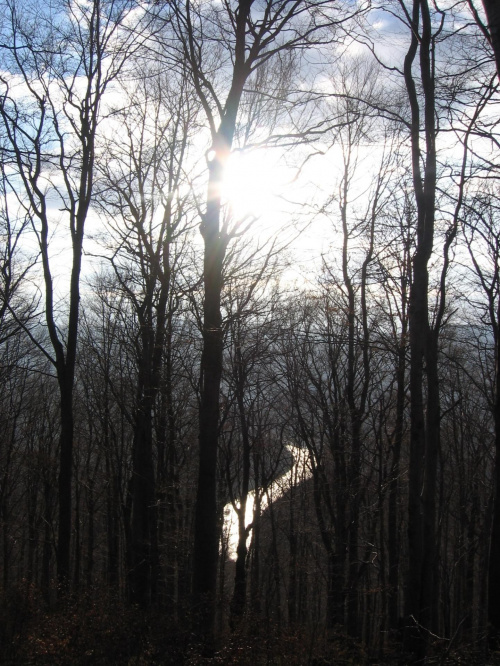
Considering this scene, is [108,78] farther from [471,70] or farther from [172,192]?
[471,70]

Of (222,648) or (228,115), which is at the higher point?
(228,115)

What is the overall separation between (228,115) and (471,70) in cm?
387

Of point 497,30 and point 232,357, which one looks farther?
point 232,357

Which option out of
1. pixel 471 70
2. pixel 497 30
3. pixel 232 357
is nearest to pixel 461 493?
pixel 232 357

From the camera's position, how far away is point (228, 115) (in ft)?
31.4

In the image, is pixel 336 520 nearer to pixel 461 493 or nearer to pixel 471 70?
pixel 461 493

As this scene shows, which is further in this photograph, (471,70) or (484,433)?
(484,433)

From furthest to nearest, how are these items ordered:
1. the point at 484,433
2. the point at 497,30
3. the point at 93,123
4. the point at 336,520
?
1. the point at 484,433
2. the point at 336,520
3. the point at 93,123
4. the point at 497,30

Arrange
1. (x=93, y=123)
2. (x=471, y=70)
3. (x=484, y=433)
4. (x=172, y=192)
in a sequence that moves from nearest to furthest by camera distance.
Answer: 1. (x=471, y=70)
2. (x=93, y=123)
3. (x=172, y=192)
4. (x=484, y=433)

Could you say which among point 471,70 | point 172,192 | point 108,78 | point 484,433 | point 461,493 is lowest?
point 461,493

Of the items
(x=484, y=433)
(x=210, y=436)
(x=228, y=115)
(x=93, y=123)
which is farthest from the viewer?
(x=484, y=433)

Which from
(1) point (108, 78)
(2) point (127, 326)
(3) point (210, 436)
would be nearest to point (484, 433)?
(2) point (127, 326)

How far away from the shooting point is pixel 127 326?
56.5 ft

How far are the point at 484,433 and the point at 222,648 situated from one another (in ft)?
65.0
